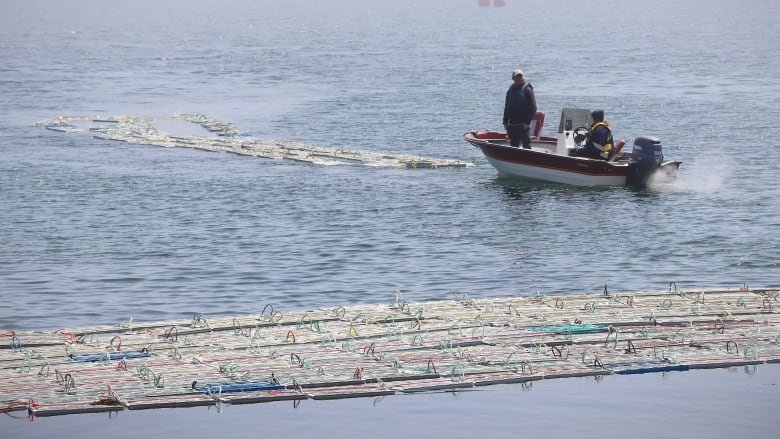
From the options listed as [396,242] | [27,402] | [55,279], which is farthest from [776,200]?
[27,402]

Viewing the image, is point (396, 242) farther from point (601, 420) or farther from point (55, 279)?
point (601, 420)

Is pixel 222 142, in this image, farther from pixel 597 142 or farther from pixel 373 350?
pixel 373 350

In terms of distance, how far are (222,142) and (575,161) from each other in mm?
14950

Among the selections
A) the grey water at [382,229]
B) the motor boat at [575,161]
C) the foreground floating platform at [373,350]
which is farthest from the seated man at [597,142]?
the foreground floating platform at [373,350]

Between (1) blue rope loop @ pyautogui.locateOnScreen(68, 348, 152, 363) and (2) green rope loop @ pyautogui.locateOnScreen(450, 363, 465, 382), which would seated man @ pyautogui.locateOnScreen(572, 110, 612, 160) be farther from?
(1) blue rope loop @ pyautogui.locateOnScreen(68, 348, 152, 363)

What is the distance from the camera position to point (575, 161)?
3419 centimetres

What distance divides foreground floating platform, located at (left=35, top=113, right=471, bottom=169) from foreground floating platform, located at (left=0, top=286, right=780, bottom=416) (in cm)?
1994

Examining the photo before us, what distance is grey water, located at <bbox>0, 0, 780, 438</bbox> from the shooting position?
52.6 feet

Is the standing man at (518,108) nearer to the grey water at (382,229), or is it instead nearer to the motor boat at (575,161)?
the motor boat at (575,161)

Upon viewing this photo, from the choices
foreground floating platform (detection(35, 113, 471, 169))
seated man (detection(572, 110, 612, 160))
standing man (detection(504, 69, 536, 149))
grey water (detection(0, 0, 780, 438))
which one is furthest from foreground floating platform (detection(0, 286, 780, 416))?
foreground floating platform (detection(35, 113, 471, 169))

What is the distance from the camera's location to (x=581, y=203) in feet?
110

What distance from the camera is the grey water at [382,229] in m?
16.0

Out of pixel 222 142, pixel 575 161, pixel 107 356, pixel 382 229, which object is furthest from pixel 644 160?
pixel 107 356

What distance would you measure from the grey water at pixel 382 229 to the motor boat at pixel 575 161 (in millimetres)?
457
